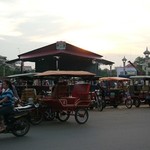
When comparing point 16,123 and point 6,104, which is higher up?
point 6,104

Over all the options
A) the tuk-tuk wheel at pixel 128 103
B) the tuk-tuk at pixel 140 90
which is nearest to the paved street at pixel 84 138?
the tuk-tuk wheel at pixel 128 103

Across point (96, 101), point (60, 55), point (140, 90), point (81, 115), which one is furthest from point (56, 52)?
point (81, 115)

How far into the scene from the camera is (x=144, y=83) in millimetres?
27625

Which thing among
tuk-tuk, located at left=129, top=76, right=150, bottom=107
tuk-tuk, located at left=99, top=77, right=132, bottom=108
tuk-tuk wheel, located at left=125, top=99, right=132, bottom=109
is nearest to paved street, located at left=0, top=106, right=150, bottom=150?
tuk-tuk, located at left=99, top=77, right=132, bottom=108

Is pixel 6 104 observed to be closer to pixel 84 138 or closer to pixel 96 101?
pixel 84 138

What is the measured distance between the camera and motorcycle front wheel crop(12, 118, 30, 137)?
38.6ft

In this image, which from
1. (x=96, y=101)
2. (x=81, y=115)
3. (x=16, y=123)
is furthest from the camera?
(x=96, y=101)

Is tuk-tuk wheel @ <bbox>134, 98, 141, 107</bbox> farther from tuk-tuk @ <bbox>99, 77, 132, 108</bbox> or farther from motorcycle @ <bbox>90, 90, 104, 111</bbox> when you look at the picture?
motorcycle @ <bbox>90, 90, 104, 111</bbox>

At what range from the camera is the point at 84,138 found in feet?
38.2

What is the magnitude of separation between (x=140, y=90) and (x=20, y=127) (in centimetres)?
1652

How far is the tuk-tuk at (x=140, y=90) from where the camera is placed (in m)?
26.7

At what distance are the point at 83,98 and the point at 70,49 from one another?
22689 mm

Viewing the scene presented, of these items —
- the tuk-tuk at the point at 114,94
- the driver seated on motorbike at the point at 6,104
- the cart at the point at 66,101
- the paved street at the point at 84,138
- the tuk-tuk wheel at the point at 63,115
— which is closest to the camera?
the paved street at the point at 84,138

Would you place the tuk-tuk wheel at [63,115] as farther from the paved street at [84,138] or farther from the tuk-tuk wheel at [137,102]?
the tuk-tuk wheel at [137,102]
